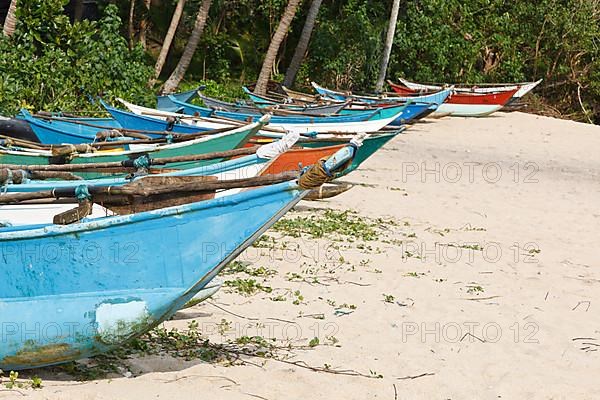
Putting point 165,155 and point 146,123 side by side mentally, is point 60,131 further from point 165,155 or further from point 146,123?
point 165,155

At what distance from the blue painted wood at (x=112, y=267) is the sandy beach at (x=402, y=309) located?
1.06 feet

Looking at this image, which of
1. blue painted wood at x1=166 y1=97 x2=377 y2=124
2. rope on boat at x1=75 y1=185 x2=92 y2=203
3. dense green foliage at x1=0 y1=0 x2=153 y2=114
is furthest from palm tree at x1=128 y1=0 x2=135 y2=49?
rope on boat at x1=75 y1=185 x2=92 y2=203

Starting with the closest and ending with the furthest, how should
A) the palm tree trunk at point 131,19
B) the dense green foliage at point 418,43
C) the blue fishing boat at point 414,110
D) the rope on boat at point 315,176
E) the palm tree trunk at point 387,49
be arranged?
the rope on boat at point 315,176 → the blue fishing boat at point 414,110 → the palm tree trunk at point 131,19 → the palm tree trunk at point 387,49 → the dense green foliage at point 418,43

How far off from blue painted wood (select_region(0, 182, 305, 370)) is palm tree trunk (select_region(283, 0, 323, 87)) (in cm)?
1727

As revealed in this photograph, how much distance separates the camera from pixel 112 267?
16.1 feet

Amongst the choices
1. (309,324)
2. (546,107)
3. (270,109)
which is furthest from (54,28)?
(546,107)

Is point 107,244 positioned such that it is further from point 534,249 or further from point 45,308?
point 534,249

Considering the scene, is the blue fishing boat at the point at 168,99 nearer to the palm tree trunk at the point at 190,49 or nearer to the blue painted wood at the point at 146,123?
the blue painted wood at the point at 146,123

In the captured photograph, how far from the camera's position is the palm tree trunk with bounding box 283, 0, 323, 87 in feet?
71.9

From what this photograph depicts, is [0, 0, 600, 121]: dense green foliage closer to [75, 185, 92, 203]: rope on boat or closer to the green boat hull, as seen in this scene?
the green boat hull

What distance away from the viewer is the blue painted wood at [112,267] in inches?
191

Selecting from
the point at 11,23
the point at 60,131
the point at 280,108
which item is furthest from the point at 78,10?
the point at 60,131

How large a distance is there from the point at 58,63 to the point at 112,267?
11.3 metres

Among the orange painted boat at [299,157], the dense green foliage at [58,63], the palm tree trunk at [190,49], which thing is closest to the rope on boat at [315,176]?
the orange painted boat at [299,157]
